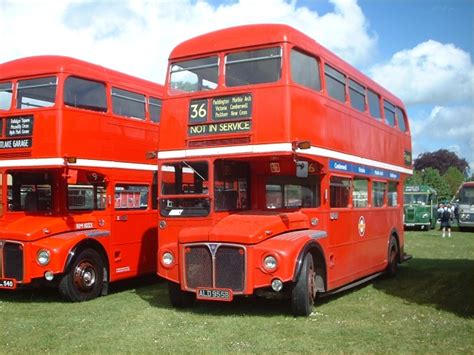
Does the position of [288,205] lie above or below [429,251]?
above

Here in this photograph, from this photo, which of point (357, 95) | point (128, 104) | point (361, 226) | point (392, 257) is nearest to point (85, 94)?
point (128, 104)

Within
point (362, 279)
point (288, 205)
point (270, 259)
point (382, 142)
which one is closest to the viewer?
point (270, 259)

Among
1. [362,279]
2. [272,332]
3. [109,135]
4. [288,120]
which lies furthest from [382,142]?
[272,332]

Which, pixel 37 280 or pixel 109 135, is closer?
pixel 37 280

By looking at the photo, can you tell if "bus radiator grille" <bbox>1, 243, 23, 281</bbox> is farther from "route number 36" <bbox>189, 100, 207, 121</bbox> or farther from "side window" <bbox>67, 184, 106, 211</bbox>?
"route number 36" <bbox>189, 100, 207, 121</bbox>

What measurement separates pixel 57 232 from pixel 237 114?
3.93m

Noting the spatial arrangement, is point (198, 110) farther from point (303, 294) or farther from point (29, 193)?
point (29, 193)

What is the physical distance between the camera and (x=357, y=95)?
1149 cm

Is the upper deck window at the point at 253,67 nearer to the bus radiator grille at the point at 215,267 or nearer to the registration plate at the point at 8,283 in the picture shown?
the bus radiator grille at the point at 215,267

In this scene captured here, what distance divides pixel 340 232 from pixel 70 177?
4.78 metres

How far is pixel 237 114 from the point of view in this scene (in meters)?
8.88

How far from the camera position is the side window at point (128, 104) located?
11.8 m

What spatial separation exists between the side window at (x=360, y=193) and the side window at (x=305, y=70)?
245 cm

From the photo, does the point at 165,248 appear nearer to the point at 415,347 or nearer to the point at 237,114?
the point at 237,114
